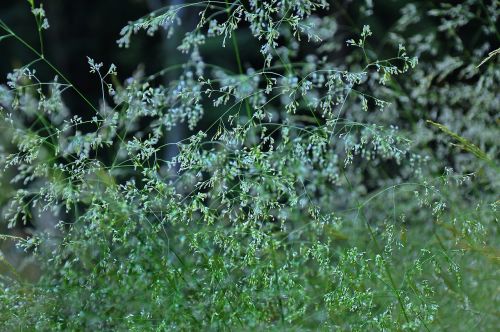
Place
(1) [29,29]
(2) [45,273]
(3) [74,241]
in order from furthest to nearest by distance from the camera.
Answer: (1) [29,29], (2) [45,273], (3) [74,241]

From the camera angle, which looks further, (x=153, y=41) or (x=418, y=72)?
(x=153, y=41)

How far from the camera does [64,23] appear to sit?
1186 cm

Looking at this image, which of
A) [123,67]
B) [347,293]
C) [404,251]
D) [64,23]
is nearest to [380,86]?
[404,251]

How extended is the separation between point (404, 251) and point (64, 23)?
9.61 metres

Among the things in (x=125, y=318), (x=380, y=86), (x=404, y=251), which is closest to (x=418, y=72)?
(x=380, y=86)

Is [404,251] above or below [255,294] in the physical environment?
below

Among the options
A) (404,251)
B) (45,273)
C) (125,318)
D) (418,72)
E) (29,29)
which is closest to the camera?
(125,318)

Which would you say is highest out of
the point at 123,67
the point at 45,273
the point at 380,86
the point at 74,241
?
the point at 74,241

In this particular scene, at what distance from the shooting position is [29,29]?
1125cm

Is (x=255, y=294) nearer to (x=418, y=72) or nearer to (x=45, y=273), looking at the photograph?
(x=45, y=273)

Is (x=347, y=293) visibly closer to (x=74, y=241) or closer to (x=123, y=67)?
(x=74, y=241)

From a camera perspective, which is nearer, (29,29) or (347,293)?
(347,293)

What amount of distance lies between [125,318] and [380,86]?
2.25 metres

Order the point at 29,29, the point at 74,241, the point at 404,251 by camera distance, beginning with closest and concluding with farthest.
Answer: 1. the point at 74,241
2. the point at 404,251
3. the point at 29,29
